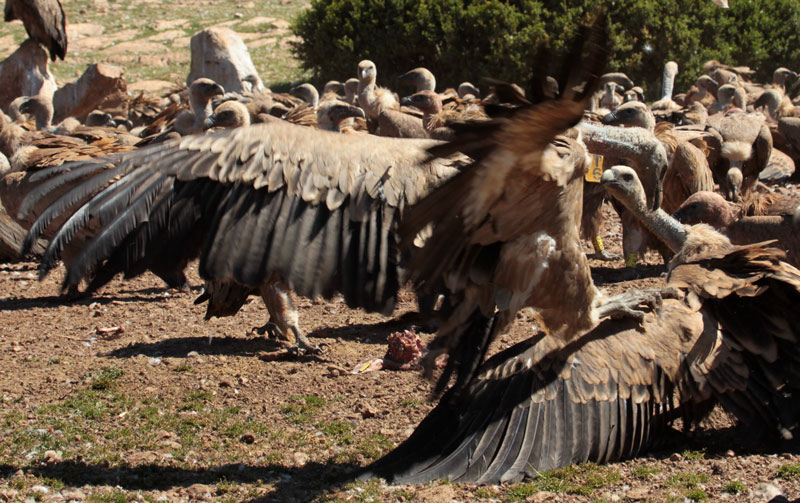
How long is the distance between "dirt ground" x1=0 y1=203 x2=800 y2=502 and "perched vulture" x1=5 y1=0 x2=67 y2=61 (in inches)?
400

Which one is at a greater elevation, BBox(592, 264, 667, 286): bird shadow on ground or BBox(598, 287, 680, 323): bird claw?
BBox(598, 287, 680, 323): bird claw

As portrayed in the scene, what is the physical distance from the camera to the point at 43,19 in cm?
1576

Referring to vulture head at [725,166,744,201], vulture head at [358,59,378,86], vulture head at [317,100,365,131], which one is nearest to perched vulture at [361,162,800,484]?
vulture head at [725,166,744,201]

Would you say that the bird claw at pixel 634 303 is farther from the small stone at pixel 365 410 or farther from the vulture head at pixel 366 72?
the vulture head at pixel 366 72

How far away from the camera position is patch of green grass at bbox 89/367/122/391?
17.4 feet

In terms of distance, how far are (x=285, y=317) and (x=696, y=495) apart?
10.4 feet

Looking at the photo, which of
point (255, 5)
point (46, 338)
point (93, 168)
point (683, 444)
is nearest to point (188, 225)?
point (93, 168)

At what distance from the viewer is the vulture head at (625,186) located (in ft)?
18.0

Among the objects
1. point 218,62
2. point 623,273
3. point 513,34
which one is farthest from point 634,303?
point 218,62

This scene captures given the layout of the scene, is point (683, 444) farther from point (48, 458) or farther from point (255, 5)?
point (255, 5)

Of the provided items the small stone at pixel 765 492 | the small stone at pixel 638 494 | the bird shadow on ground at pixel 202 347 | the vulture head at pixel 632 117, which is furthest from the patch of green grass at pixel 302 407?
the vulture head at pixel 632 117

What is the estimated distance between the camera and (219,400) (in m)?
5.14

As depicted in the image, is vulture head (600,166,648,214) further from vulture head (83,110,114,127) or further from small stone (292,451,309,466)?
vulture head (83,110,114,127)

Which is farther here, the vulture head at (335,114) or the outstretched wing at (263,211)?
the vulture head at (335,114)
